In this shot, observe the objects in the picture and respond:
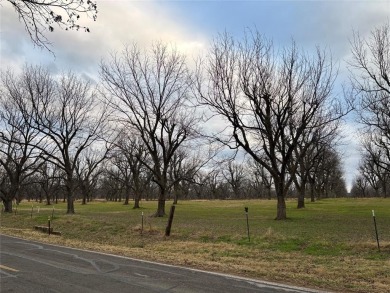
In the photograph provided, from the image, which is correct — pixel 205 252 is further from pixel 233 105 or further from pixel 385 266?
pixel 233 105

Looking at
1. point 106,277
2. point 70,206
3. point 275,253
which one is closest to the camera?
point 106,277

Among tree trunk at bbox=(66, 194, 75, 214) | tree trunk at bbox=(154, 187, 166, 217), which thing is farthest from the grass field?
tree trunk at bbox=(66, 194, 75, 214)

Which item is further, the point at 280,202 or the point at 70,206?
the point at 70,206

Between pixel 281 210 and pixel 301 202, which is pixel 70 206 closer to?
pixel 281 210

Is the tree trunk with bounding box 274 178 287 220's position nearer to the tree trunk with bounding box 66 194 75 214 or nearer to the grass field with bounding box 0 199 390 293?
the grass field with bounding box 0 199 390 293

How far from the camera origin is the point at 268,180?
11912cm

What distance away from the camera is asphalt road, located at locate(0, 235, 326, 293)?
7.72 m

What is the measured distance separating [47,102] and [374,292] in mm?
37372

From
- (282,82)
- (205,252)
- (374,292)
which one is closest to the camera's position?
(374,292)

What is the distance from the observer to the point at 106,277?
8.78m

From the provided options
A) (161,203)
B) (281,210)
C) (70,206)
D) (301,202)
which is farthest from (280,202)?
(70,206)

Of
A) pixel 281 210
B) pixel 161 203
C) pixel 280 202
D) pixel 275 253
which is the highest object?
pixel 161 203

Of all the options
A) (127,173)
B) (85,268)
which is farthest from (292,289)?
(127,173)

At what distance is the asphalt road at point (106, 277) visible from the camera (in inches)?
304
